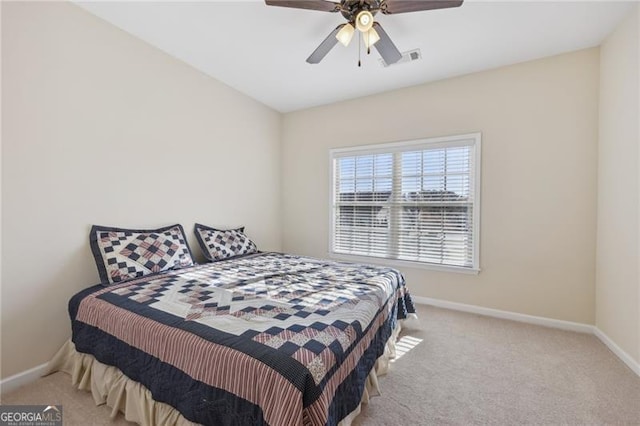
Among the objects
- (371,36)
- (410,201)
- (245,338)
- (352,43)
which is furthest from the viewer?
(410,201)

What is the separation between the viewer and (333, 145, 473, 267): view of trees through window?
3.08 metres

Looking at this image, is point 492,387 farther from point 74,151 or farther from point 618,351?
point 74,151

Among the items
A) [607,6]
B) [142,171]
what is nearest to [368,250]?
[142,171]

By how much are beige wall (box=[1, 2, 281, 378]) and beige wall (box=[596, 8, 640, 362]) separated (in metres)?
3.85

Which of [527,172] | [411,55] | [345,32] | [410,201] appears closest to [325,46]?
[345,32]

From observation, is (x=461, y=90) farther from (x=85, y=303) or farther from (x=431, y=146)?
(x=85, y=303)

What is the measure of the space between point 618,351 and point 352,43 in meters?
3.43

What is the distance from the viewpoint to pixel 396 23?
2.18m

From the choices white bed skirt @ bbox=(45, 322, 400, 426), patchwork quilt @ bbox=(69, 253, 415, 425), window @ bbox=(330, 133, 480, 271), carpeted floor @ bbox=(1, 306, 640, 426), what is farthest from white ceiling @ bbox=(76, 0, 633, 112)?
carpeted floor @ bbox=(1, 306, 640, 426)

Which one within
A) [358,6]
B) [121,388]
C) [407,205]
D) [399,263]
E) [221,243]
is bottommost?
[121,388]

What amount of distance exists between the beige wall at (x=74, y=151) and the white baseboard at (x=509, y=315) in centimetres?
289

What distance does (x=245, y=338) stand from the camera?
4.04 feet

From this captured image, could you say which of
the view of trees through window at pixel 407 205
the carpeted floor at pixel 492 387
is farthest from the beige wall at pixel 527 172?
the carpeted floor at pixel 492 387

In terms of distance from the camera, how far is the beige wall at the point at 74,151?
1.76m
